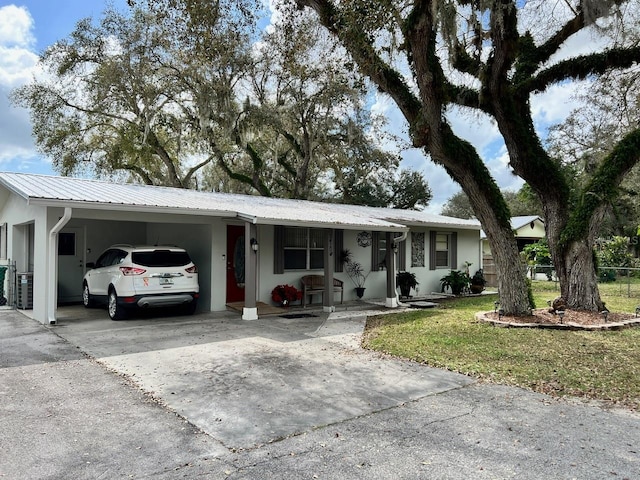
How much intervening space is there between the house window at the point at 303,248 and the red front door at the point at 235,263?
1.17 metres

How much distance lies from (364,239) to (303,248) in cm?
229

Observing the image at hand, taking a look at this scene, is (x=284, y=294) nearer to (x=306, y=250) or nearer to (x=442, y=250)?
(x=306, y=250)

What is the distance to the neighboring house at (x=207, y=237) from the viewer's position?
872 cm

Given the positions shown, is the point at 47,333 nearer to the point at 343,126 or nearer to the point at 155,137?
the point at 155,137

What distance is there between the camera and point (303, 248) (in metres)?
12.4

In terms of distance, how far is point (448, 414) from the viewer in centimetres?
435

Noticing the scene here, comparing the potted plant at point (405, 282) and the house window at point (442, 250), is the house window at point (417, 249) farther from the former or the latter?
the potted plant at point (405, 282)

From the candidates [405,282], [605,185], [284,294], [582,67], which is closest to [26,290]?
[284,294]

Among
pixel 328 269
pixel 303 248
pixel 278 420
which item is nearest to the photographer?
pixel 278 420

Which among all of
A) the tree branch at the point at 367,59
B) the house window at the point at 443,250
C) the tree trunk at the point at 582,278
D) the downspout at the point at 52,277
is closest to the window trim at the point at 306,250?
the tree branch at the point at 367,59

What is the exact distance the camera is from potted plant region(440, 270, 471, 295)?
606 inches

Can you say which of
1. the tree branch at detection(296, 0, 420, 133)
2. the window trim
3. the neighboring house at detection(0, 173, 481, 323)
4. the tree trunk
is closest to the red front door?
the neighboring house at detection(0, 173, 481, 323)

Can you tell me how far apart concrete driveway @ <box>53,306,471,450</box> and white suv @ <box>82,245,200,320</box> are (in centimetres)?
47

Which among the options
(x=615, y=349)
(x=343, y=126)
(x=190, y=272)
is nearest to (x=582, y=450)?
(x=615, y=349)
